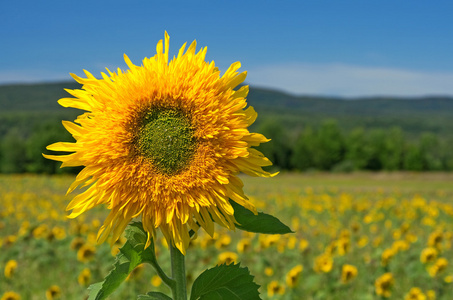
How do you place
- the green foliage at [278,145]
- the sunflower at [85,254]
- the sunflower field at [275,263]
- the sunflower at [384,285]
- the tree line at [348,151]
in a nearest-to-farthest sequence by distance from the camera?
1. the sunflower at [384,285]
2. the sunflower field at [275,263]
3. the sunflower at [85,254]
4. the green foliage at [278,145]
5. the tree line at [348,151]

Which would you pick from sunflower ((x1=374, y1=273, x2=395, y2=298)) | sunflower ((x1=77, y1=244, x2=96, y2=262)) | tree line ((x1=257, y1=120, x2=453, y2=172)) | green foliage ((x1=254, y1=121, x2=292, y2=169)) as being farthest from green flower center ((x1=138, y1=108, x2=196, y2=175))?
tree line ((x1=257, y1=120, x2=453, y2=172))

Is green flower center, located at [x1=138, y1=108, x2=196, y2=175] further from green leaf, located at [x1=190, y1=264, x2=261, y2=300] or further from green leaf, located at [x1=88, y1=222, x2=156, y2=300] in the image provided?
green leaf, located at [x1=190, y1=264, x2=261, y2=300]

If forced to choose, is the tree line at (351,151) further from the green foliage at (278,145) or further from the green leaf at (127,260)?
the green leaf at (127,260)

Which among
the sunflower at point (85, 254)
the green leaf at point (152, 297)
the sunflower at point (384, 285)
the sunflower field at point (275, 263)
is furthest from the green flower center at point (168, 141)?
the sunflower at point (85, 254)

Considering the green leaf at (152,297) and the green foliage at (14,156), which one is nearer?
the green leaf at (152,297)

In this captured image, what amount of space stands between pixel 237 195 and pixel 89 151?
50cm

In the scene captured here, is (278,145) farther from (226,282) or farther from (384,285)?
(226,282)

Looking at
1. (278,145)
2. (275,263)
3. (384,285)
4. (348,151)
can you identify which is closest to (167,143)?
(384,285)

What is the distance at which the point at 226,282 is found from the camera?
1593 mm

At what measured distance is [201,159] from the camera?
1464 mm

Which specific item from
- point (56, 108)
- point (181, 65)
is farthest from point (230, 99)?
point (56, 108)

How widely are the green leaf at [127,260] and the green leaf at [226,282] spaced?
21cm

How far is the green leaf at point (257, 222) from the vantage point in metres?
1.57

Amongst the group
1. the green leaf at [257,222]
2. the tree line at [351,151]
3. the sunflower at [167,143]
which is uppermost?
the sunflower at [167,143]
